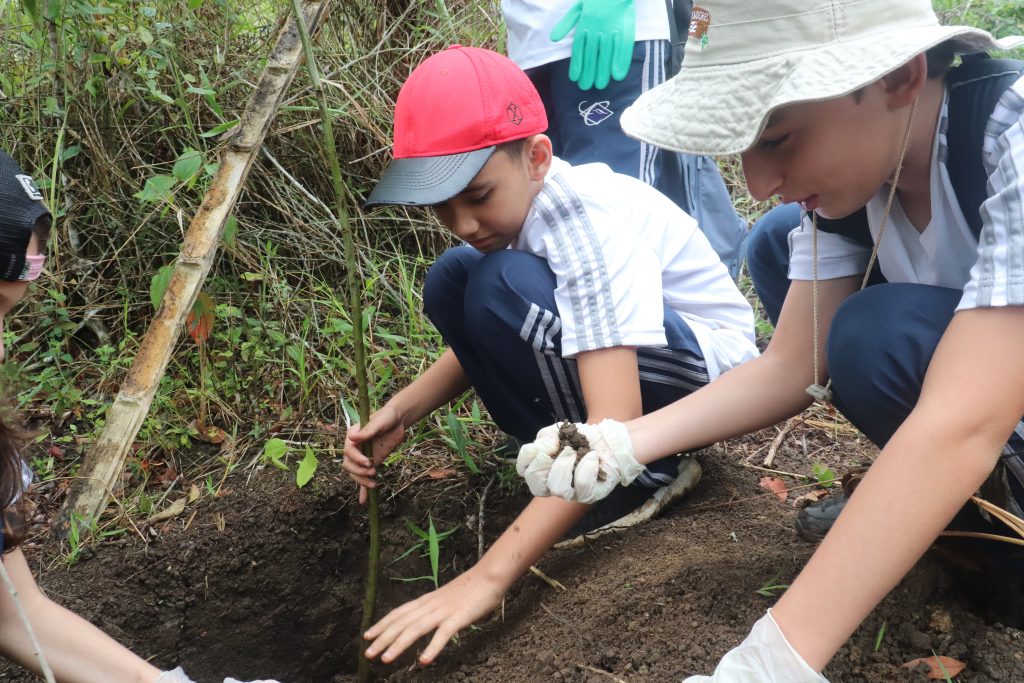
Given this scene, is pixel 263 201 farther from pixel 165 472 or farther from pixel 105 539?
pixel 105 539

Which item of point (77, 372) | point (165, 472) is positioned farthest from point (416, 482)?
point (77, 372)

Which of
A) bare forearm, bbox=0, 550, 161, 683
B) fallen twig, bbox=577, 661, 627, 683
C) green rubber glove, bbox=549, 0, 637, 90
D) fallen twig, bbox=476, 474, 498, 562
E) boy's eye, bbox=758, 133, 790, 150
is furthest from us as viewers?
green rubber glove, bbox=549, 0, 637, 90

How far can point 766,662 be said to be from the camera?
1025 mm

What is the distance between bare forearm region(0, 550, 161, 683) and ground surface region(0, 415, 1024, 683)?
31cm

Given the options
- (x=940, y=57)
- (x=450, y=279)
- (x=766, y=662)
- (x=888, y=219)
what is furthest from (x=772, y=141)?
(x=450, y=279)

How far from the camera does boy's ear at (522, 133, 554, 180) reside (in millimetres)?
1662

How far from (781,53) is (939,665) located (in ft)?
2.88

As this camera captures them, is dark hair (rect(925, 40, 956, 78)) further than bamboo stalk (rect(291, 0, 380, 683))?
No

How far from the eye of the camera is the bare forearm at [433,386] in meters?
1.94

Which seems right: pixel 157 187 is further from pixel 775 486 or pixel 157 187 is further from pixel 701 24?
pixel 775 486

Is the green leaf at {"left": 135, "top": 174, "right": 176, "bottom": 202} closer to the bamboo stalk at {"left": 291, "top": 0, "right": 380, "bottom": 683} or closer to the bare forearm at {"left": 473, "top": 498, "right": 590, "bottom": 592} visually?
the bamboo stalk at {"left": 291, "top": 0, "right": 380, "bottom": 683}

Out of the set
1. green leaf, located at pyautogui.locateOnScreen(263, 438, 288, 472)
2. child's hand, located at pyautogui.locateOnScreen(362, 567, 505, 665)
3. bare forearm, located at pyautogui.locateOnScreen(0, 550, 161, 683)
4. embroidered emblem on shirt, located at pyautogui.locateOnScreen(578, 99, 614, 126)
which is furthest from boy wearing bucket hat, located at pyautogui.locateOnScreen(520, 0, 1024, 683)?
embroidered emblem on shirt, located at pyautogui.locateOnScreen(578, 99, 614, 126)

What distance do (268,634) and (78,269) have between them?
4.19 feet

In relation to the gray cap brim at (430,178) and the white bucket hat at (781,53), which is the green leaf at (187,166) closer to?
the gray cap brim at (430,178)
